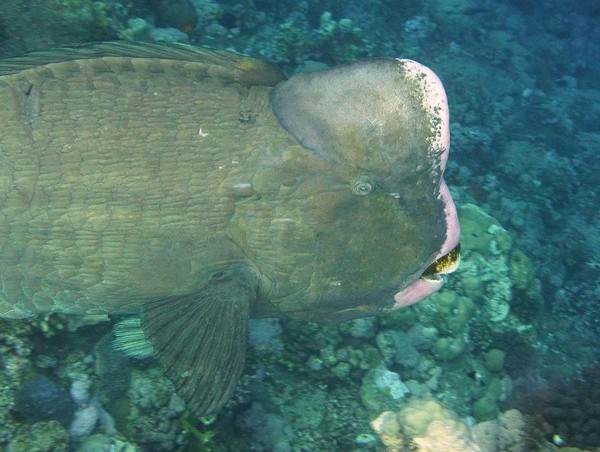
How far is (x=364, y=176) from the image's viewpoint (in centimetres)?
278

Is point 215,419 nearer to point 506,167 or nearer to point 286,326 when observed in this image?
point 286,326

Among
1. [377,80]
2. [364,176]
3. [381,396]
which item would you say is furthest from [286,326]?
[377,80]

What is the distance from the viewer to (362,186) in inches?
109

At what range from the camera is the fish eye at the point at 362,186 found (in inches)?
109

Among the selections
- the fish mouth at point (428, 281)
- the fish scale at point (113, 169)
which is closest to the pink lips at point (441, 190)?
the fish mouth at point (428, 281)

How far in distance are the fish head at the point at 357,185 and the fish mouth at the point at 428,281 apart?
0.05 m

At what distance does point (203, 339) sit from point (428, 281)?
4.13ft

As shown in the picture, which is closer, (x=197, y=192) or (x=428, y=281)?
(x=197, y=192)

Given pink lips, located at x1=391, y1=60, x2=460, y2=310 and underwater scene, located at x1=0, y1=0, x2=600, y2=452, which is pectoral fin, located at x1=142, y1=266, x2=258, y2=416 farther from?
pink lips, located at x1=391, y1=60, x2=460, y2=310

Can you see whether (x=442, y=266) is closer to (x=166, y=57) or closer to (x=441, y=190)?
(x=441, y=190)

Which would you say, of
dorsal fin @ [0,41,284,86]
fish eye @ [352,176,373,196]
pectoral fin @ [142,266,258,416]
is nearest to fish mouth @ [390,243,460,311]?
fish eye @ [352,176,373,196]

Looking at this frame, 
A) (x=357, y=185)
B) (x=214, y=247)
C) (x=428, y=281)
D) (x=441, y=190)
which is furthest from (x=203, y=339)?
(x=441, y=190)

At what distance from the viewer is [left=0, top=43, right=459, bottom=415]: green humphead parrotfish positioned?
9.10 ft

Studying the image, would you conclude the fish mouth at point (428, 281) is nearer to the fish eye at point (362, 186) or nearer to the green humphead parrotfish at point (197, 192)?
the green humphead parrotfish at point (197, 192)
